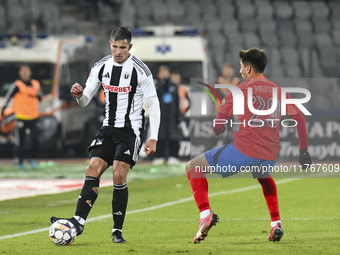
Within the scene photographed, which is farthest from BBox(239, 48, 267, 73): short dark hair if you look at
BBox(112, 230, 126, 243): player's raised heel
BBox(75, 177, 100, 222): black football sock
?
BBox(112, 230, 126, 243): player's raised heel

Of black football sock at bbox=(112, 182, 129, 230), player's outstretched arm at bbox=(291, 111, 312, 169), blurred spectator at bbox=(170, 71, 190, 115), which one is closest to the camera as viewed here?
player's outstretched arm at bbox=(291, 111, 312, 169)

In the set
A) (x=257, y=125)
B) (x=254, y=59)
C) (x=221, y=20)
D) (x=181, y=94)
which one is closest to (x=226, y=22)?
(x=221, y=20)

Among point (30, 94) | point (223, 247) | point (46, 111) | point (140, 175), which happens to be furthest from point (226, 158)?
point (46, 111)

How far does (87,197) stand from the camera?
5.71m

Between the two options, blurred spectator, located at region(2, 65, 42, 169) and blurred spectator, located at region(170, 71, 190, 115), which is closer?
blurred spectator, located at region(2, 65, 42, 169)

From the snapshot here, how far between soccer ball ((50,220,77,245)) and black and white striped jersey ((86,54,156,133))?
3.13 feet

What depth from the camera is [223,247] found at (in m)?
5.55

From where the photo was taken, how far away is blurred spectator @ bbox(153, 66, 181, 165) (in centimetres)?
1496

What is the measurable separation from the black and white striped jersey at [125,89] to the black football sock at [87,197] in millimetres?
533

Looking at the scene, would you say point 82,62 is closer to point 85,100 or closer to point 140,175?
point 140,175

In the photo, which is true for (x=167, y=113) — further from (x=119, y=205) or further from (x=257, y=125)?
(x=257, y=125)

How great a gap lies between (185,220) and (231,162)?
2057mm

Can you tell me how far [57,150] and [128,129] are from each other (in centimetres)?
1121

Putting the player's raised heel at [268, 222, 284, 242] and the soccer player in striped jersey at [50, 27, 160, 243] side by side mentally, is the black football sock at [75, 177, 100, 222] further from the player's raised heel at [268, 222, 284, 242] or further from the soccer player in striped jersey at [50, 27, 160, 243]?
the player's raised heel at [268, 222, 284, 242]
